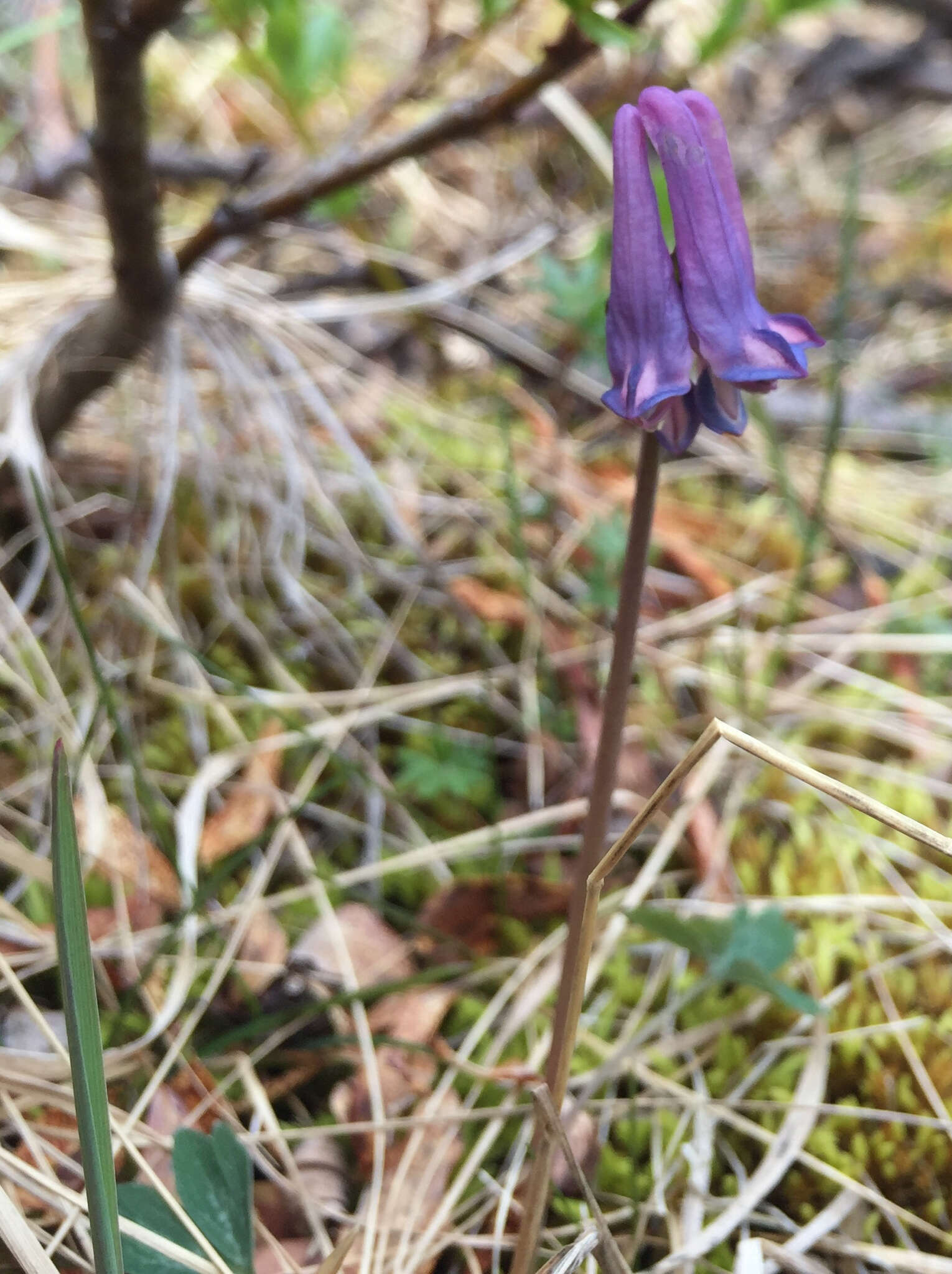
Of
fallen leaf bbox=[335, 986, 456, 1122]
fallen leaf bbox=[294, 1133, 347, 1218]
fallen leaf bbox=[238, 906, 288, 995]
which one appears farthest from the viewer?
fallen leaf bbox=[238, 906, 288, 995]

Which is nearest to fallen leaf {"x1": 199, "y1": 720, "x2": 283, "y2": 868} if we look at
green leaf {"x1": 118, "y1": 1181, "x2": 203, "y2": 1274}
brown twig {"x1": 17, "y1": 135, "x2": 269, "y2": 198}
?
green leaf {"x1": 118, "y1": 1181, "x2": 203, "y2": 1274}

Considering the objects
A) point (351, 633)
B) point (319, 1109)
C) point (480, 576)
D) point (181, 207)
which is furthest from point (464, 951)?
point (181, 207)

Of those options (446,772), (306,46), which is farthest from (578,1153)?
(306,46)

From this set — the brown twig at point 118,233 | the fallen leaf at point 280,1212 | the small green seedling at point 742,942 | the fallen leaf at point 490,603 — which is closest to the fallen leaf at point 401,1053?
the fallen leaf at point 280,1212

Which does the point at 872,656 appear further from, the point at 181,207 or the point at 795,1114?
the point at 181,207

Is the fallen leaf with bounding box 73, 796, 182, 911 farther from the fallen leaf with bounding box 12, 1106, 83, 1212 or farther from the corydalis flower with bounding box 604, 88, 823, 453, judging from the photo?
the corydalis flower with bounding box 604, 88, 823, 453

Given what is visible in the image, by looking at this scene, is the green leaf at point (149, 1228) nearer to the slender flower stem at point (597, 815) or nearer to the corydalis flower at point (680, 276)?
the slender flower stem at point (597, 815)
